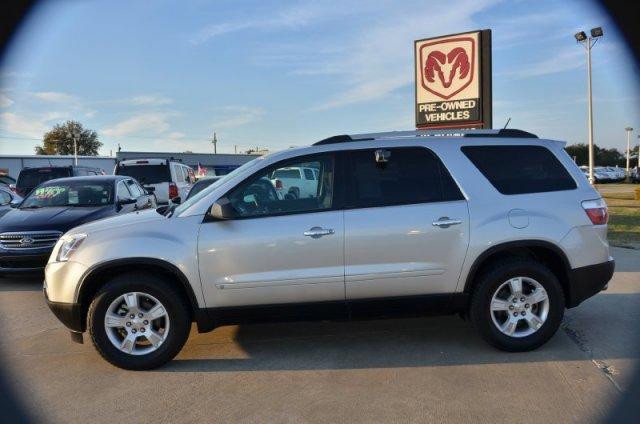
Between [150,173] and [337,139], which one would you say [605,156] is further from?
[337,139]

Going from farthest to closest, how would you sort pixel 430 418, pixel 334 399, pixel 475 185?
pixel 475 185
pixel 334 399
pixel 430 418

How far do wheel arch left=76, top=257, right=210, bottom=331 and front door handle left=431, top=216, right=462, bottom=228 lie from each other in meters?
2.09

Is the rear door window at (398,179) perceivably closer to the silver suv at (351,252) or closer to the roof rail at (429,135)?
the silver suv at (351,252)

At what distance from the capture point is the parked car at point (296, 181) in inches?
181

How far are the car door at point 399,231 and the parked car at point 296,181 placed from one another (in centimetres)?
34

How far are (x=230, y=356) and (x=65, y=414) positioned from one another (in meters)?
Answer: 1.42

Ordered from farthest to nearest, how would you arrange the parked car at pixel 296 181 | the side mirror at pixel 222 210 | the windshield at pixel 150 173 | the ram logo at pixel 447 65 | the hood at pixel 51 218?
the windshield at pixel 150 173 < the ram logo at pixel 447 65 < the hood at pixel 51 218 < the parked car at pixel 296 181 < the side mirror at pixel 222 210

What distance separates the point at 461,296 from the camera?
15.0ft

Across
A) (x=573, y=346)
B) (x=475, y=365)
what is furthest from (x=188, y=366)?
(x=573, y=346)

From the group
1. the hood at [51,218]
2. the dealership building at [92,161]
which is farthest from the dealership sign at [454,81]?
the dealership building at [92,161]

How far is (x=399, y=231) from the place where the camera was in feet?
14.4

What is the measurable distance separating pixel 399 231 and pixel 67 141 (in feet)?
279

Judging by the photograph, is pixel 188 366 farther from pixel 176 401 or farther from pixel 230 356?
pixel 176 401

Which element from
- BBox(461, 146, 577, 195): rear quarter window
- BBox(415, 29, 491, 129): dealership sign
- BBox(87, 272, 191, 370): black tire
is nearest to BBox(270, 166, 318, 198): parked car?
BBox(87, 272, 191, 370): black tire
